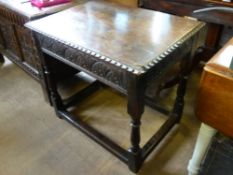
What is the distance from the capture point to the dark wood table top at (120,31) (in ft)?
3.34

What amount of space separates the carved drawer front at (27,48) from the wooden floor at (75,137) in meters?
0.29

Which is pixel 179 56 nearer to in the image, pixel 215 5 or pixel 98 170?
pixel 215 5

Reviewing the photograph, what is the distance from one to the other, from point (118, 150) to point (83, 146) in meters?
0.27

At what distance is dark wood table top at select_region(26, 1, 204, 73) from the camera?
40.1 inches

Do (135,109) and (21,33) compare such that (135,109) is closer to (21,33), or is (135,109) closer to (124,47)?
(124,47)

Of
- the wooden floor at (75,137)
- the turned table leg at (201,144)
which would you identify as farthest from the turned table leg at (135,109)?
the turned table leg at (201,144)

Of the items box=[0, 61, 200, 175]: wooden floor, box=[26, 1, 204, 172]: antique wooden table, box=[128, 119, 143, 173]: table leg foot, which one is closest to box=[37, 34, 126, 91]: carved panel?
box=[26, 1, 204, 172]: antique wooden table

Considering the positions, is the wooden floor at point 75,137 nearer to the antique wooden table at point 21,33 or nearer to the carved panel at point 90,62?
the antique wooden table at point 21,33

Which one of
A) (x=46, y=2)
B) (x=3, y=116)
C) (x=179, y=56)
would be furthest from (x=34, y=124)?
(x=179, y=56)

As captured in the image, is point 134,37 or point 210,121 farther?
point 134,37

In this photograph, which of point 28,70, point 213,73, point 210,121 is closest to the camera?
point 213,73

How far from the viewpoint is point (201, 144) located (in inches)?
42.1

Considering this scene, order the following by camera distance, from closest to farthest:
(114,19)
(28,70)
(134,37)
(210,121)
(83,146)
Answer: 1. (210,121)
2. (134,37)
3. (114,19)
4. (83,146)
5. (28,70)

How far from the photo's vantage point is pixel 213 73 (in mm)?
831
